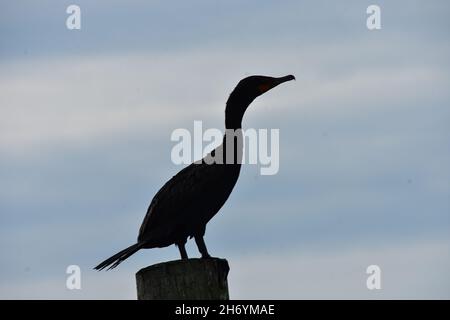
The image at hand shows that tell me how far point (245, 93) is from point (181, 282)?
4035 millimetres

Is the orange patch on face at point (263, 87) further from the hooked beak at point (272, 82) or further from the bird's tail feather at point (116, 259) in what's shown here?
the bird's tail feather at point (116, 259)

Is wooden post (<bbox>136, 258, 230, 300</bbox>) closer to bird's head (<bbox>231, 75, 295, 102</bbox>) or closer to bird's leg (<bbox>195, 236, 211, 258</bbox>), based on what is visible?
bird's leg (<bbox>195, 236, 211, 258</bbox>)

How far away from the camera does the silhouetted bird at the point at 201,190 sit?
930 cm

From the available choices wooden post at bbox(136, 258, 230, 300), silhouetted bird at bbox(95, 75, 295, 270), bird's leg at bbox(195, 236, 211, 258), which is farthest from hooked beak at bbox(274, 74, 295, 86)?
wooden post at bbox(136, 258, 230, 300)

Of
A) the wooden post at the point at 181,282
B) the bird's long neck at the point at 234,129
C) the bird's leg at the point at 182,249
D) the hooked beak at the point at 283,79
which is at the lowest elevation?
the wooden post at the point at 181,282

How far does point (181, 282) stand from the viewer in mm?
6594

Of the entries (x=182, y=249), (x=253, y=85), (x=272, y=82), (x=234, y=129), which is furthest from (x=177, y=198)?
(x=272, y=82)

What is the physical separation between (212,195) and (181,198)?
377 millimetres

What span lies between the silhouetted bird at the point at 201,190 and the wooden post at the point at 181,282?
7.66 ft

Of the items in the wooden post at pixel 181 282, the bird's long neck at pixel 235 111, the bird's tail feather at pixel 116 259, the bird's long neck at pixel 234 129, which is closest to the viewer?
the wooden post at pixel 181 282

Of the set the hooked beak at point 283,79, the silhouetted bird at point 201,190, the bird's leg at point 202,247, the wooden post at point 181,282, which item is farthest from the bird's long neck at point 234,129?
the wooden post at point 181,282

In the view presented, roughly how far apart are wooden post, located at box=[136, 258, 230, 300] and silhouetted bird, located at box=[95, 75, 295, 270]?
7.66 feet

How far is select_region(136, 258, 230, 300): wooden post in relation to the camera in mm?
6547
